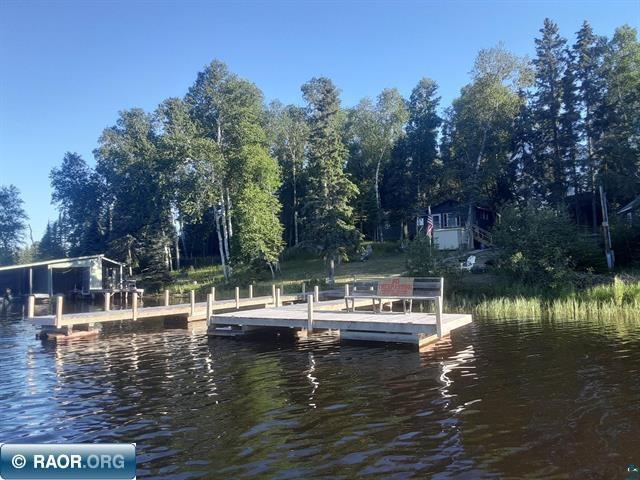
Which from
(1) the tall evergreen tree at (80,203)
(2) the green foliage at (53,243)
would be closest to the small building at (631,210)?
(1) the tall evergreen tree at (80,203)

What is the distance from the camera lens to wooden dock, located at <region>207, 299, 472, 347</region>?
13.1m

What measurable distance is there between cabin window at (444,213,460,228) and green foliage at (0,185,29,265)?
61425 millimetres

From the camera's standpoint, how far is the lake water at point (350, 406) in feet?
19.9

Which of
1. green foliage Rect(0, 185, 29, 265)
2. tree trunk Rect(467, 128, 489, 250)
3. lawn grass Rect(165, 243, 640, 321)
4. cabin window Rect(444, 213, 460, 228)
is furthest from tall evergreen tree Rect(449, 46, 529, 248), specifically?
green foliage Rect(0, 185, 29, 265)

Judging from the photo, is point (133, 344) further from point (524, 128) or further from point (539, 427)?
point (524, 128)

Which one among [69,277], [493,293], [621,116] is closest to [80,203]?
[69,277]

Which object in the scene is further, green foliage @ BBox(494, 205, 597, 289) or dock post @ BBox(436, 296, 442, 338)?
green foliage @ BBox(494, 205, 597, 289)

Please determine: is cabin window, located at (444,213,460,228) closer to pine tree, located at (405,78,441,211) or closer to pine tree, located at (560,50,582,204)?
pine tree, located at (405,78,441,211)

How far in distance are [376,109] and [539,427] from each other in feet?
144

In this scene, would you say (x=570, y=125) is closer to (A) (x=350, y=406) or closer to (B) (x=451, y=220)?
(B) (x=451, y=220)

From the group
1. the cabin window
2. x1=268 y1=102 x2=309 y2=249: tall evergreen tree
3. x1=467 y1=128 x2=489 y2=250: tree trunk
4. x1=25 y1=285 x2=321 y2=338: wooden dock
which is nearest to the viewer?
x1=25 y1=285 x2=321 y2=338: wooden dock

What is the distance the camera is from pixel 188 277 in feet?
144

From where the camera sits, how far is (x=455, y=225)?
41906 mm

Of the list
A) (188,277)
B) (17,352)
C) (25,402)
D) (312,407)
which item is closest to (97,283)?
(188,277)
